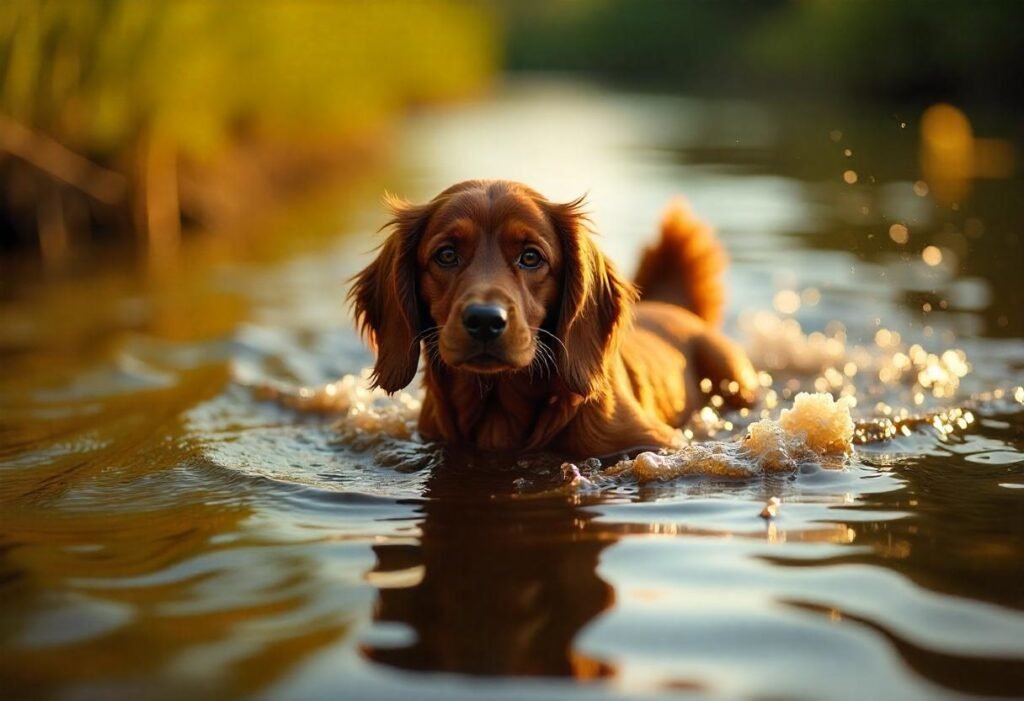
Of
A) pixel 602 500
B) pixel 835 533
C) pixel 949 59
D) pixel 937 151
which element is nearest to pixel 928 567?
pixel 835 533

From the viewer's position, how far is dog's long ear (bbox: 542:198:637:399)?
564cm

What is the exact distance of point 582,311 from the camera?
5.79 meters

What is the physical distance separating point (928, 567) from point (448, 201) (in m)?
2.66

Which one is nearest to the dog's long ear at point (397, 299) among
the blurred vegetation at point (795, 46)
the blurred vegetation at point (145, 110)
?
the blurred vegetation at point (145, 110)

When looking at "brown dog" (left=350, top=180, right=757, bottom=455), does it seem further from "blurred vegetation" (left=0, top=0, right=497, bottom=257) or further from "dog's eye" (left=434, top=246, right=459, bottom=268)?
"blurred vegetation" (left=0, top=0, right=497, bottom=257)

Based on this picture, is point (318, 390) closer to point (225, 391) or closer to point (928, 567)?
point (225, 391)

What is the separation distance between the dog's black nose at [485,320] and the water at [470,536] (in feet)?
2.35

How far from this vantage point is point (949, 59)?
3756cm

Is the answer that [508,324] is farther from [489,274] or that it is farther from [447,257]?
[447,257]

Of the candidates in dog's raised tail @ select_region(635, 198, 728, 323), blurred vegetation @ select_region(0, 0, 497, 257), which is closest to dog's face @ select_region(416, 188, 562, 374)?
dog's raised tail @ select_region(635, 198, 728, 323)

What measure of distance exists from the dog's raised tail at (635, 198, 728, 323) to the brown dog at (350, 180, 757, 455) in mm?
1885

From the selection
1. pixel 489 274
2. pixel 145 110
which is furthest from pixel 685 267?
pixel 145 110

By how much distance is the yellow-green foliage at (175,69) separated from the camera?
42.0 feet

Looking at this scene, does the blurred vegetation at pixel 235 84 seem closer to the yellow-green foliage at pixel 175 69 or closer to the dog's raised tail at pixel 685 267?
the yellow-green foliage at pixel 175 69
